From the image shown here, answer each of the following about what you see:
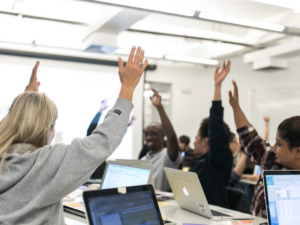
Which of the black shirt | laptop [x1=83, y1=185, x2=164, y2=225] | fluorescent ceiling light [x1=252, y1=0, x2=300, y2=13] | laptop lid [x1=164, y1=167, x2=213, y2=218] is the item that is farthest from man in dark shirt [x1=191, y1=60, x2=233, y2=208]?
laptop [x1=83, y1=185, x2=164, y2=225]

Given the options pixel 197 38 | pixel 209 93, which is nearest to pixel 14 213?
pixel 197 38

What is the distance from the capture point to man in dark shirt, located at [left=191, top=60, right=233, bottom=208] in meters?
2.30

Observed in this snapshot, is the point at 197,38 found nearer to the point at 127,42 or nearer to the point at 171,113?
the point at 127,42

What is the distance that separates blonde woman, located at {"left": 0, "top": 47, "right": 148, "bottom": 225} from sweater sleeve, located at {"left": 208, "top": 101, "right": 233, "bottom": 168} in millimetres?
1240

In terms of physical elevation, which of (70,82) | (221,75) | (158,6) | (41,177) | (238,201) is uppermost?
(158,6)

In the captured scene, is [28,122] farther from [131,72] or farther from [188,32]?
[188,32]

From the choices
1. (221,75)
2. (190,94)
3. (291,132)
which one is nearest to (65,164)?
(291,132)

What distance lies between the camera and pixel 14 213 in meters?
1.07

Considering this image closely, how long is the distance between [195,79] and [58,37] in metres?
3.47

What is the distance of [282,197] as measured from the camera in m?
1.36

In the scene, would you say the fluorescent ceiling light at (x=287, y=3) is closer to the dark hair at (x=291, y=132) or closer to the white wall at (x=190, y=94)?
the dark hair at (x=291, y=132)

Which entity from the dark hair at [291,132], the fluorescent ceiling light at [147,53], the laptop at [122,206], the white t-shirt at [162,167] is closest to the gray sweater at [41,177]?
the laptop at [122,206]

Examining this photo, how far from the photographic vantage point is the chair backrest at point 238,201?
231cm

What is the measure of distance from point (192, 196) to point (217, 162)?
510mm
